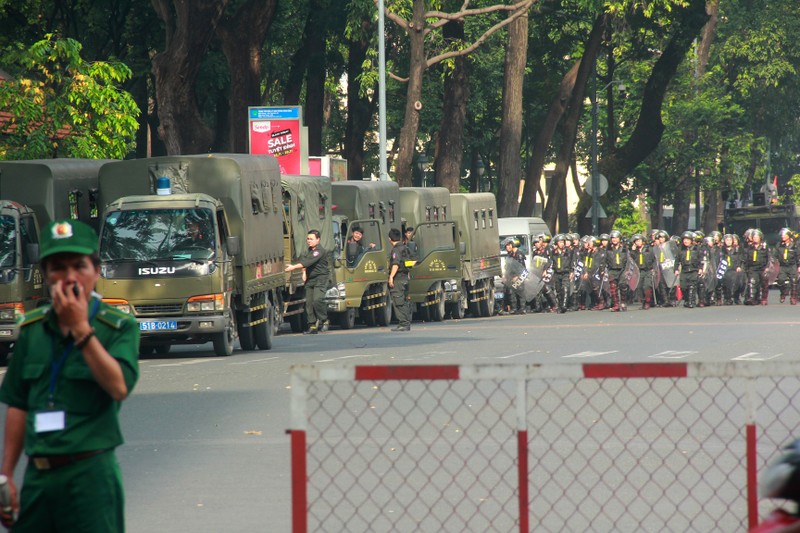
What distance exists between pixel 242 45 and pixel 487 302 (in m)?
8.47

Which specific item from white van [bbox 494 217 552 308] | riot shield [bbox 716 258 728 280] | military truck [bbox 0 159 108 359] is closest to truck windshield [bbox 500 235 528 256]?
white van [bbox 494 217 552 308]

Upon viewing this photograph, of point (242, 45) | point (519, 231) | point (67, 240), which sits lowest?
point (519, 231)

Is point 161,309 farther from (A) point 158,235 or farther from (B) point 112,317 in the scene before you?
(B) point 112,317

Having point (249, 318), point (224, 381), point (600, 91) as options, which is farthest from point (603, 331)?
point (600, 91)

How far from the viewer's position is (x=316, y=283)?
27.6 m

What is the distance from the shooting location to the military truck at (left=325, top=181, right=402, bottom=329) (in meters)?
30.2

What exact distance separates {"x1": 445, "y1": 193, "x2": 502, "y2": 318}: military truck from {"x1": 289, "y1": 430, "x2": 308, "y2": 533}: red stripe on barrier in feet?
94.6

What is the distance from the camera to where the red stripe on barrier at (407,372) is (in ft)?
19.2

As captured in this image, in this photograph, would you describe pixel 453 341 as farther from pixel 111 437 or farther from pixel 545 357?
pixel 111 437

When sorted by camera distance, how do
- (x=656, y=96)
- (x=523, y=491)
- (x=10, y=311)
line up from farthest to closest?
1. (x=656, y=96)
2. (x=10, y=311)
3. (x=523, y=491)

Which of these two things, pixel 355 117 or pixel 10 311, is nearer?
pixel 10 311

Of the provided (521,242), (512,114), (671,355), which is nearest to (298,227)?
(671,355)

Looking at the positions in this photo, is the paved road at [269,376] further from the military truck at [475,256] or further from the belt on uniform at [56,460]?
the belt on uniform at [56,460]

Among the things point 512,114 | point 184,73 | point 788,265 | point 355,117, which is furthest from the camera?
point 355,117
